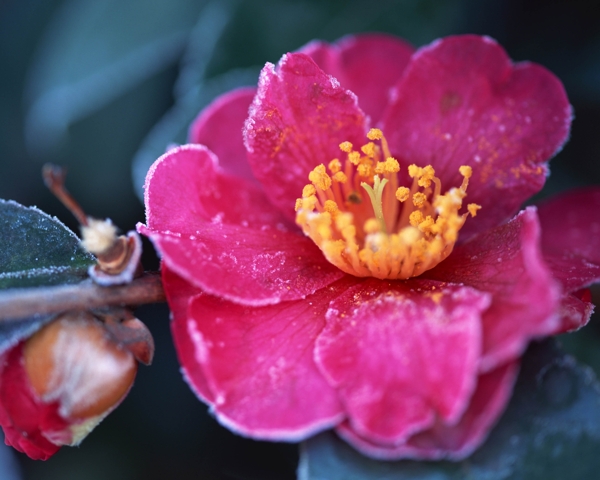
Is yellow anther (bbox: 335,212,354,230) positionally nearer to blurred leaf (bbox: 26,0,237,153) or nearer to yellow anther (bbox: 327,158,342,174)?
yellow anther (bbox: 327,158,342,174)

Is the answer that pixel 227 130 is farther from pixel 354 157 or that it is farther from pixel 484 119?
pixel 484 119

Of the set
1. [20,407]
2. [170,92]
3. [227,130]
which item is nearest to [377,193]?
[227,130]

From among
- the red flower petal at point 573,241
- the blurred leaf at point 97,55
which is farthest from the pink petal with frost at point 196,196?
the blurred leaf at point 97,55

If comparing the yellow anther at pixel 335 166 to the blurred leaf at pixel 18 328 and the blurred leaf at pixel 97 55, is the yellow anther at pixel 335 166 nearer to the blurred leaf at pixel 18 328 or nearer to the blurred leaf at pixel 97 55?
the blurred leaf at pixel 18 328

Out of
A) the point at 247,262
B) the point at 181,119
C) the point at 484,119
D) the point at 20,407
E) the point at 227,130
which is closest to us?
the point at 20,407

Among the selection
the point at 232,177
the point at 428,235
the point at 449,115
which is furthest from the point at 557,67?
the point at 232,177

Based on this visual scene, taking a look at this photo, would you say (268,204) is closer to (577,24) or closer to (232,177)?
(232,177)
